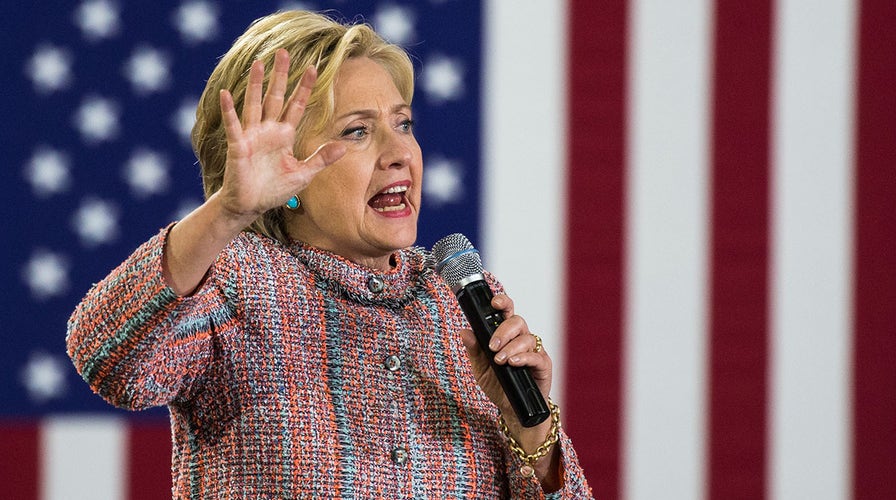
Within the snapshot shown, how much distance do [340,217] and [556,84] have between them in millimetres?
1189

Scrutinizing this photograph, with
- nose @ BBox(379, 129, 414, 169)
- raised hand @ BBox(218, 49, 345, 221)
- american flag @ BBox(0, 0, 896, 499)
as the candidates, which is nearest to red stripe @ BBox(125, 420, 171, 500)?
american flag @ BBox(0, 0, 896, 499)

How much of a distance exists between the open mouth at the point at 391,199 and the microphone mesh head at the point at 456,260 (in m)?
0.07

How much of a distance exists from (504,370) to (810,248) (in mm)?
1450

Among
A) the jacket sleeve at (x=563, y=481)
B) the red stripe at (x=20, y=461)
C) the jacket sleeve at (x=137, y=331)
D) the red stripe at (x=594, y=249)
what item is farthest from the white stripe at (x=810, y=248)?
the jacket sleeve at (x=137, y=331)

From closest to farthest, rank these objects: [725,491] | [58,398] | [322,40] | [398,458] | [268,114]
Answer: [268,114] < [398,458] < [322,40] < [58,398] < [725,491]

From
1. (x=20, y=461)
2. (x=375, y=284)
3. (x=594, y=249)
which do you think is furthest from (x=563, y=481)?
(x=20, y=461)

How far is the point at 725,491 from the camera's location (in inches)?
96.3

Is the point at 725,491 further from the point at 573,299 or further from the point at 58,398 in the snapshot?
the point at 58,398

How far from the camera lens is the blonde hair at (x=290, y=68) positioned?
1334mm

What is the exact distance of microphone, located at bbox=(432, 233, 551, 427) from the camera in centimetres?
121

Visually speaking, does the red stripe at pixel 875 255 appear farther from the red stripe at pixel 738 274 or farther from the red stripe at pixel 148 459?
the red stripe at pixel 148 459

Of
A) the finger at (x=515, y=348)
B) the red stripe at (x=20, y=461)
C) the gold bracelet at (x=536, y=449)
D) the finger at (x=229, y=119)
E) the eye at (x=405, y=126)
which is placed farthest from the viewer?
the red stripe at (x=20, y=461)

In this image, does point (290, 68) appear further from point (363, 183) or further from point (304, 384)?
point (304, 384)

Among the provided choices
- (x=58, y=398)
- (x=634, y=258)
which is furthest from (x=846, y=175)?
(x=58, y=398)
